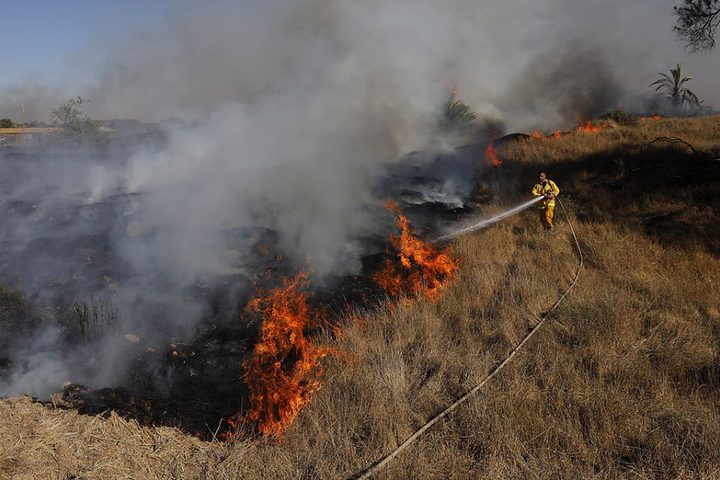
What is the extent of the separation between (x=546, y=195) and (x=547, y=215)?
1.26 ft

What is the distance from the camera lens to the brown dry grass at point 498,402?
2.69 meters

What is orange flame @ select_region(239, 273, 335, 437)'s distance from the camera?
3191mm

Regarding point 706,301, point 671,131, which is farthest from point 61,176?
point 671,131

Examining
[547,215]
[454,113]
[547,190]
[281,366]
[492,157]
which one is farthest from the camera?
[454,113]

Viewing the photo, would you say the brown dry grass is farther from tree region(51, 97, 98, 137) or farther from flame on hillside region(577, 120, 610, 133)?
tree region(51, 97, 98, 137)

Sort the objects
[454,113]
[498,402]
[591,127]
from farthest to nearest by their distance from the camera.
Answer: [454,113] < [591,127] < [498,402]

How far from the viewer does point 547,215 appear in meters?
7.73

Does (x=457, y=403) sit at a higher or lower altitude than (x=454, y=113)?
lower

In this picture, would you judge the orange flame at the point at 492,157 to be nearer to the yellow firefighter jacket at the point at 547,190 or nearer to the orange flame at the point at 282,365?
the yellow firefighter jacket at the point at 547,190

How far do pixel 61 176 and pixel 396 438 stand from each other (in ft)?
34.3

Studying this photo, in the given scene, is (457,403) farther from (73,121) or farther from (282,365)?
(73,121)

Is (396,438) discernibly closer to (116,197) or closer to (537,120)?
(116,197)

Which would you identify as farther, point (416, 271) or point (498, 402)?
point (416, 271)

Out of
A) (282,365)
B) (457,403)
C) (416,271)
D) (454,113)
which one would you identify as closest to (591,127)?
(454,113)
